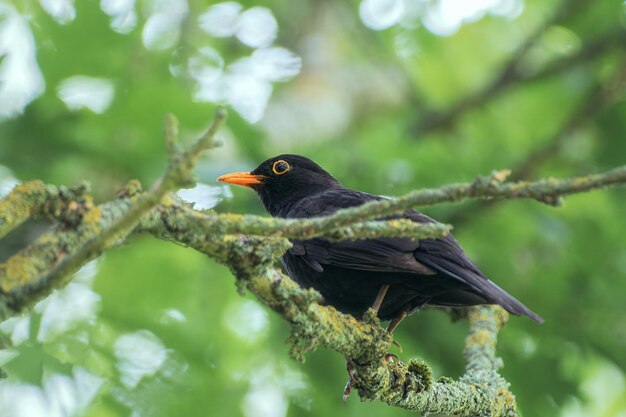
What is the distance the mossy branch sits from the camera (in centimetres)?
201

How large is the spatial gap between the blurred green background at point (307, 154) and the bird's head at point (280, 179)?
0.65ft

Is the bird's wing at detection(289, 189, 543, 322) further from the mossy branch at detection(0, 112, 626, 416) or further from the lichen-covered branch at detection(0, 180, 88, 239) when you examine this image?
the lichen-covered branch at detection(0, 180, 88, 239)

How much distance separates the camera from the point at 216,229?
2252mm

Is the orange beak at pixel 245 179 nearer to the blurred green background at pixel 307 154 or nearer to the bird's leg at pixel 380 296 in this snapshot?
the blurred green background at pixel 307 154

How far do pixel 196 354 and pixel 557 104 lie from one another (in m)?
5.52

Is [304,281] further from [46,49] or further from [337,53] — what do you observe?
[337,53]

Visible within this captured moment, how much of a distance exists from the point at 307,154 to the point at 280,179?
0.88 meters

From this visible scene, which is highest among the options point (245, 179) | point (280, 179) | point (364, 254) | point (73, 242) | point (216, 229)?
point (280, 179)

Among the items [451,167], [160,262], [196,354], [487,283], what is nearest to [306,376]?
[196,354]

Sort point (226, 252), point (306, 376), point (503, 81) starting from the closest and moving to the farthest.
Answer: point (226, 252), point (306, 376), point (503, 81)

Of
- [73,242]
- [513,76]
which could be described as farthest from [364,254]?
[513,76]

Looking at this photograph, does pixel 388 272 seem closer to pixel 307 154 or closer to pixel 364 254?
pixel 364 254

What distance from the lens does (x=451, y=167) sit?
7121 mm

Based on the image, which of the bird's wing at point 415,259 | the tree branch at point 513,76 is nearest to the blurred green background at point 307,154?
the tree branch at point 513,76
